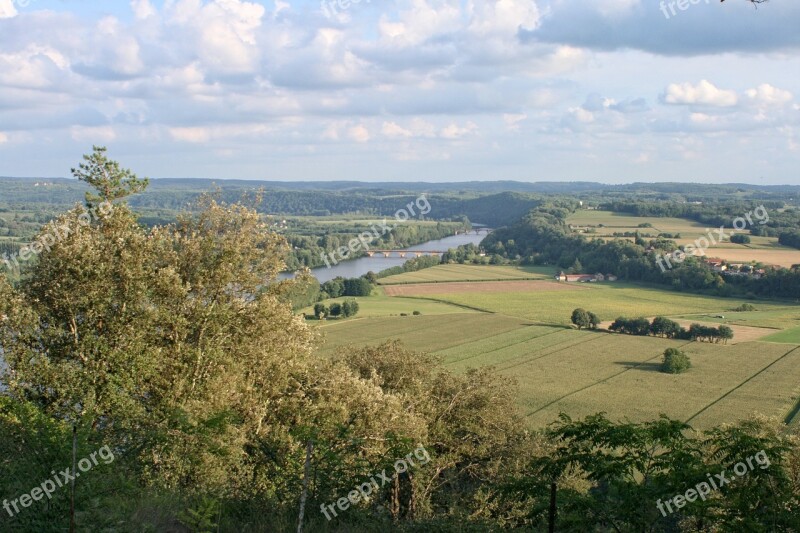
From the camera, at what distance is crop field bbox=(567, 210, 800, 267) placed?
327 feet

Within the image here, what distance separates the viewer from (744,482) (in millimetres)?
8938

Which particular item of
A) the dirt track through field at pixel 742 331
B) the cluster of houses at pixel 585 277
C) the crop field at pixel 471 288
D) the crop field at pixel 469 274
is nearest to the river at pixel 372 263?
the crop field at pixel 469 274

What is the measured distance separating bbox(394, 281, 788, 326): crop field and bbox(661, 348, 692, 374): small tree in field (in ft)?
65.0

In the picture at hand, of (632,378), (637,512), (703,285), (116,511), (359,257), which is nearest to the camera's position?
(116,511)

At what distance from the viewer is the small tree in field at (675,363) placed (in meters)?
53.9

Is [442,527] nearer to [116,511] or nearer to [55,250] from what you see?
[116,511]

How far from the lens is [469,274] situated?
112m

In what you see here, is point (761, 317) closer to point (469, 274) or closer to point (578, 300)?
point (578, 300)

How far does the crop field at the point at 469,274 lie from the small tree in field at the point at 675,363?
51.0m

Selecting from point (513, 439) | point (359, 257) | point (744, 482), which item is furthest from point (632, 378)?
point (359, 257)

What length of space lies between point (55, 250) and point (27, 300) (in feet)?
4.37

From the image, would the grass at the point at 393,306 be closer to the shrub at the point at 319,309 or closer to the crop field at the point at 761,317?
the shrub at the point at 319,309

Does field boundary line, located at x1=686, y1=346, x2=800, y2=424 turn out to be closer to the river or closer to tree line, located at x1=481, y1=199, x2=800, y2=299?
tree line, located at x1=481, y1=199, x2=800, y2=299

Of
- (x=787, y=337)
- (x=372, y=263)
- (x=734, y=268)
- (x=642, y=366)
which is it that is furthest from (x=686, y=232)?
(x=642, y=366)
